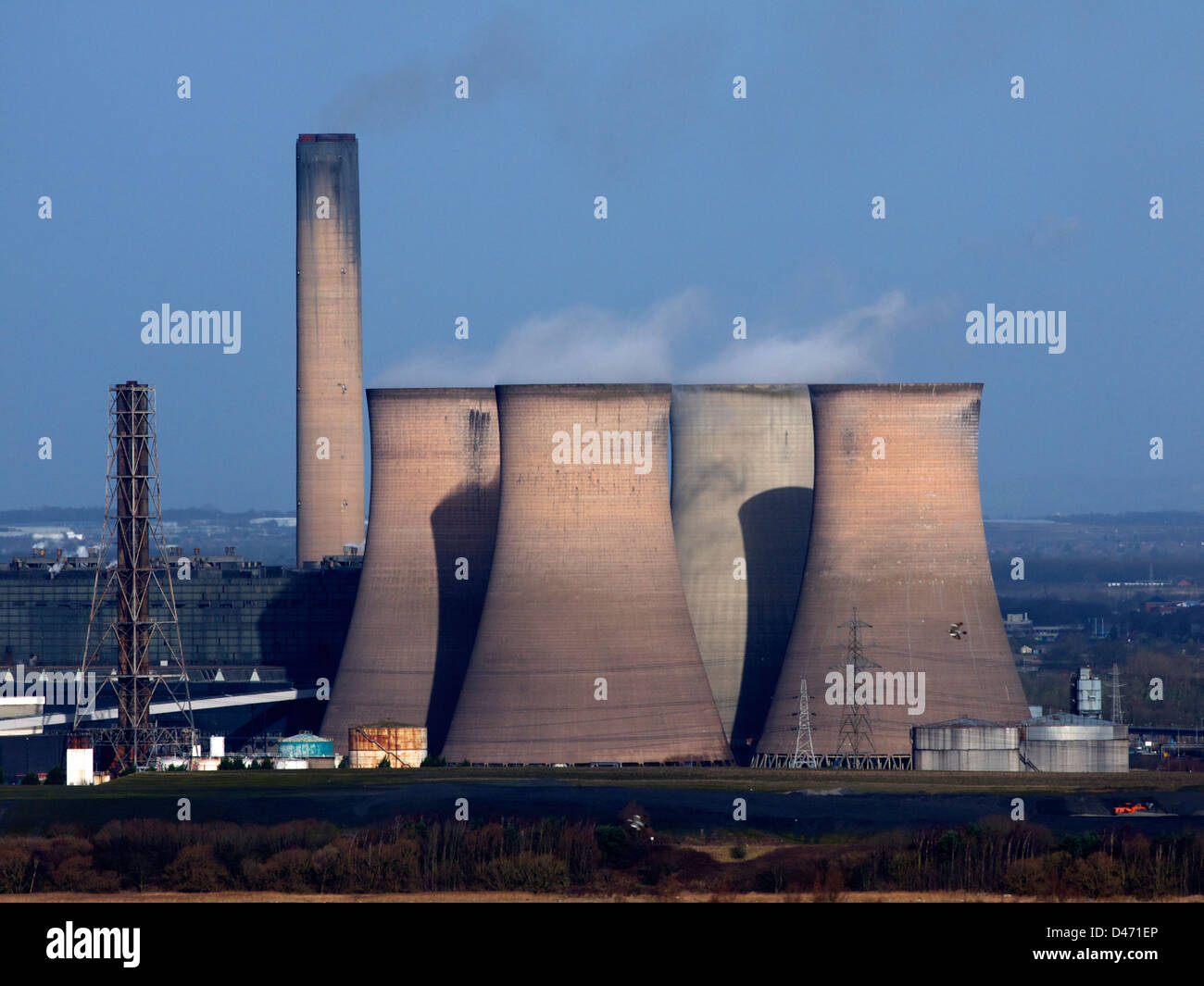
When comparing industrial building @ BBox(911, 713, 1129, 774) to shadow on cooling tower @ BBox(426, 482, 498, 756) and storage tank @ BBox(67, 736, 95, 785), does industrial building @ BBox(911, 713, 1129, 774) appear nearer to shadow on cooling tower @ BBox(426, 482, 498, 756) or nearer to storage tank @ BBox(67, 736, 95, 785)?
shadow on cooling tower @ BBox(426, 482, 498, 756)

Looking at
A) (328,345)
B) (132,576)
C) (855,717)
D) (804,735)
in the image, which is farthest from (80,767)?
(328,345)

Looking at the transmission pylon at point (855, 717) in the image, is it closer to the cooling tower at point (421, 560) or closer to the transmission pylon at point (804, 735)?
the transmission pylon at point (804, 735)

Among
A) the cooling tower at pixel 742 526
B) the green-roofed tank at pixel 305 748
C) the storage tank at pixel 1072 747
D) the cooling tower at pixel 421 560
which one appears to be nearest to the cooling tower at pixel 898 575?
the storage tank at pixel 1072 747

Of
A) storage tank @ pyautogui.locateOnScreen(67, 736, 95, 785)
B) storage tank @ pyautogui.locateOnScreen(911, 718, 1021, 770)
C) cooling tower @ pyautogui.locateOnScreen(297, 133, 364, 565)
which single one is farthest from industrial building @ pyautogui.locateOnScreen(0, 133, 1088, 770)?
cooling tower @ pyautogui.locateOnScreen(297, 133, 364, 565)
